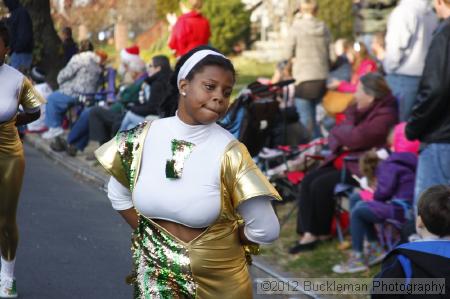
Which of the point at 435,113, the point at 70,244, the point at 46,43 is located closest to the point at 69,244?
the point at 70,244

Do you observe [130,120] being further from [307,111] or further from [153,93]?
[307,111]

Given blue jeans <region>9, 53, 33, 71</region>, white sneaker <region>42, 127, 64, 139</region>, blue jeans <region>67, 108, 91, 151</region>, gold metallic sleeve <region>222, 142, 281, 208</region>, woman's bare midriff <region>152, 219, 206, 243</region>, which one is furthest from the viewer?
white sneaker <region>42, 127, 64, 139</region>

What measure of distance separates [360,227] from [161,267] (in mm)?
3915

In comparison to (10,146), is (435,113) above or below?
above

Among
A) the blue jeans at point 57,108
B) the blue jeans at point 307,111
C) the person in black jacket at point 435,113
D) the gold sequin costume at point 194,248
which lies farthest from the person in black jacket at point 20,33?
the gold sequin costume at point 194,248

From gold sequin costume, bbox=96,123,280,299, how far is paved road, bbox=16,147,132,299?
3.09m

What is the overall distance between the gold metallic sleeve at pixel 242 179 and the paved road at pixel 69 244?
343cm

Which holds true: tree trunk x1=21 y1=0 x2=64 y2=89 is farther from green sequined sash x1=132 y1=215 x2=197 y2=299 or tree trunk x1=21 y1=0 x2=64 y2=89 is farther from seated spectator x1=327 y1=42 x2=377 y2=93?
green sequined sash x1=132 y1=215 x2=197 y2=299

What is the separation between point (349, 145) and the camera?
8.19 m

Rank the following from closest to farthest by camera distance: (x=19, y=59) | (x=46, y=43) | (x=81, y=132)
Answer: (x=19, y=59) → (x=81, y=132) → (x=46, y=43)

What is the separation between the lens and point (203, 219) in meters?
3.77

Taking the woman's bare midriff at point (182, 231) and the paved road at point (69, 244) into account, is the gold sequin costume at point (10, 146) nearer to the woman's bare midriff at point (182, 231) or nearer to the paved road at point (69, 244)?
the paved road at point (69, 244)

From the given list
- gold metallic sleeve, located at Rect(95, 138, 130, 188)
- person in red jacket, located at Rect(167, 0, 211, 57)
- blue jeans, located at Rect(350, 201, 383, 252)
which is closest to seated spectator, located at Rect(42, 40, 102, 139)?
person in red jacket, located at Rect(167, 0, 211, 57)

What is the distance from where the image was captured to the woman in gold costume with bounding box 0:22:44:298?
6094 mm
